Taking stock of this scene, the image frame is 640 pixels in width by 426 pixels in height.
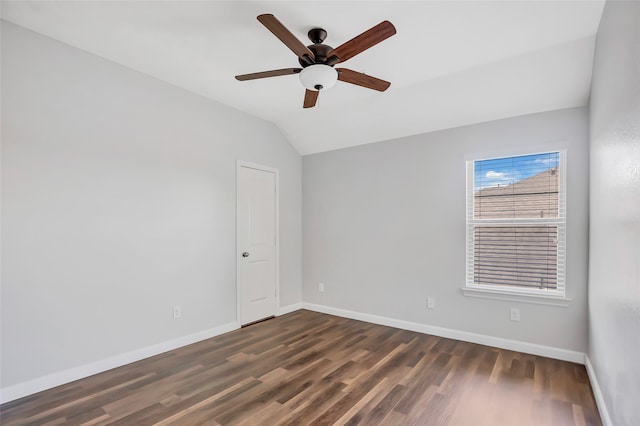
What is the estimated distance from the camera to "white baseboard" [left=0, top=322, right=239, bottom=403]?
239cm

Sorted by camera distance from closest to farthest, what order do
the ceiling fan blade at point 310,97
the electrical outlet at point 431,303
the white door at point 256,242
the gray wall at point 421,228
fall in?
the ceiling fan blade at point 310,97 → the gray wall at point 421,228 → the electrical outlet at point 431,303 → the white door at point 256,242

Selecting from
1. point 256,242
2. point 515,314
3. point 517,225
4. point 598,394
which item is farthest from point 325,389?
point 517,225

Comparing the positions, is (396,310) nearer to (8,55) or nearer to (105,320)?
(105,320)

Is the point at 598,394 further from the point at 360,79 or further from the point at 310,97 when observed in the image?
the point at 310,97

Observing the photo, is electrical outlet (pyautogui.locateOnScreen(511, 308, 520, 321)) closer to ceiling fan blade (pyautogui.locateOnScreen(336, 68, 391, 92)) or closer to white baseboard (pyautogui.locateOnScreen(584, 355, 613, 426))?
white baseboard (pyautogui.locateOnScreen(584, 355, 613, 426))

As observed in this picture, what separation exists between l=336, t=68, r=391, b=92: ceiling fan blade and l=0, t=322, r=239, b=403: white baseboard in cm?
319

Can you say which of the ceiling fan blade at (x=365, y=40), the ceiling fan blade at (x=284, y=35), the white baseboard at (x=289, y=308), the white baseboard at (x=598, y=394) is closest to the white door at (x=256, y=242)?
the white baseboard at (x=289, y=308)

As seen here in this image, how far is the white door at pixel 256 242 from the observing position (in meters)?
4.18

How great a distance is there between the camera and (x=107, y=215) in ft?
9.56

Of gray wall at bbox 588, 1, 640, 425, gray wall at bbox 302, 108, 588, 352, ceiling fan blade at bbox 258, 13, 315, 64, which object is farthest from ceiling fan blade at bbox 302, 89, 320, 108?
gray wall at bbox 588, 1, 640, 425

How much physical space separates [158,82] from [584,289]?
4778 mm

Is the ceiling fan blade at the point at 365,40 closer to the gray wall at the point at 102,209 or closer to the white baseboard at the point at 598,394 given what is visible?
the gray wall at the point at 102,209

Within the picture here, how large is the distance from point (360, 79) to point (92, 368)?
3442mm

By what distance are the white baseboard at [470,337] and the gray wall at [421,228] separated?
51 mm
